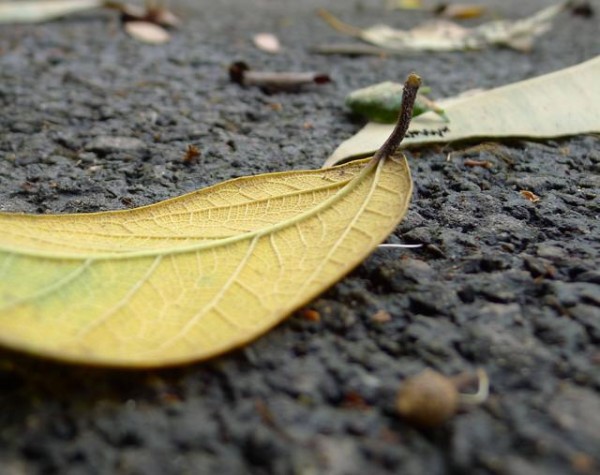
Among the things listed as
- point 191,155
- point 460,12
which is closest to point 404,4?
point 460,12

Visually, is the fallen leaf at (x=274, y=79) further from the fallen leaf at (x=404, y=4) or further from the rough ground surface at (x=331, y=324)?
the fallen leaf at (x=404, y=4)

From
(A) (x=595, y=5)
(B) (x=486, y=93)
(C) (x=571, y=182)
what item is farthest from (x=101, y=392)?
(A) (x=595, y=5)

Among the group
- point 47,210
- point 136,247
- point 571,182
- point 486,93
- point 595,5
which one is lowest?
point 47,210

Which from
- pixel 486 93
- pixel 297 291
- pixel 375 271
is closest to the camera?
pixel 297 291

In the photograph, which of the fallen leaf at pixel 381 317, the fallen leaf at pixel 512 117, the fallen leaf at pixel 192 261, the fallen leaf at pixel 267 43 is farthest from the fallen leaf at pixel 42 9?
the fallen leaf at pixel 381 317

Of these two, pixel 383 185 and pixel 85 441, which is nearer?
pixel 85 441

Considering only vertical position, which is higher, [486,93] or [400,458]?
[486,93]

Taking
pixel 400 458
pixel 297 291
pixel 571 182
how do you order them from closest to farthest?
pixel 400 458, pixel 297 291, pixel 571 182

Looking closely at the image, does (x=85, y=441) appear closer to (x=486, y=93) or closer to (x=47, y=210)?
(x=47, y=210)
